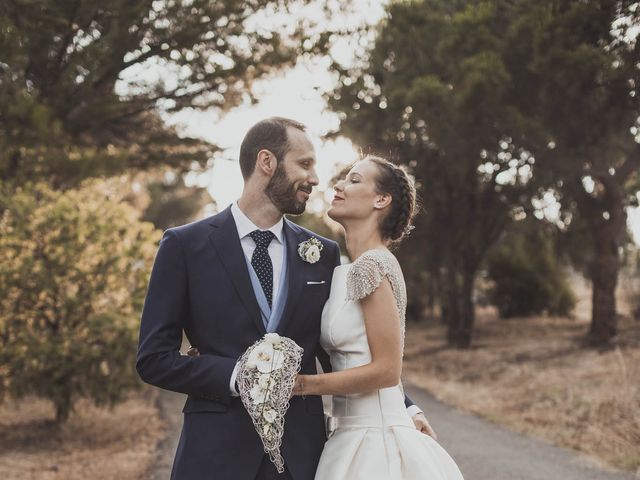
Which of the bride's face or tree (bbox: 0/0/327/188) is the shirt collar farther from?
tree (bbox: 0/0/327/188)

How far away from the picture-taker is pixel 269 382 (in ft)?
8.08

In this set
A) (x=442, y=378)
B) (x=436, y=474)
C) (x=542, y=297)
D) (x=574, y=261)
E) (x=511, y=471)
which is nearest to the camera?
(x=436, y=474)

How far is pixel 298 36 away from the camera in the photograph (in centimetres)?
1223

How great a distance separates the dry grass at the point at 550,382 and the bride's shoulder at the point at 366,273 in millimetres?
5663

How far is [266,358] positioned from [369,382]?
0.53m

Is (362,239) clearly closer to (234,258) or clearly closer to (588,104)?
(234,258)

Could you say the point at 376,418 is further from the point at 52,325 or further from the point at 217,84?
the point at 217,84

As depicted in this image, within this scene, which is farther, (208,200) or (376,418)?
(208,200)

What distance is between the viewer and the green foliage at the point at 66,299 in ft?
30.2

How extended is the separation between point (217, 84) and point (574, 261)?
12789 mm

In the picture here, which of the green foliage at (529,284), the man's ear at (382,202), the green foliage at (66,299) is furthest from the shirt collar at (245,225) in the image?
the green foliage at (529,284)

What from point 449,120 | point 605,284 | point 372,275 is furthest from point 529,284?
point 372,275

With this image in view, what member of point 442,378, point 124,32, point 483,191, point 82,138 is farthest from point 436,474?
point 483,191

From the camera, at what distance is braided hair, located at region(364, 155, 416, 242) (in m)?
3.37
